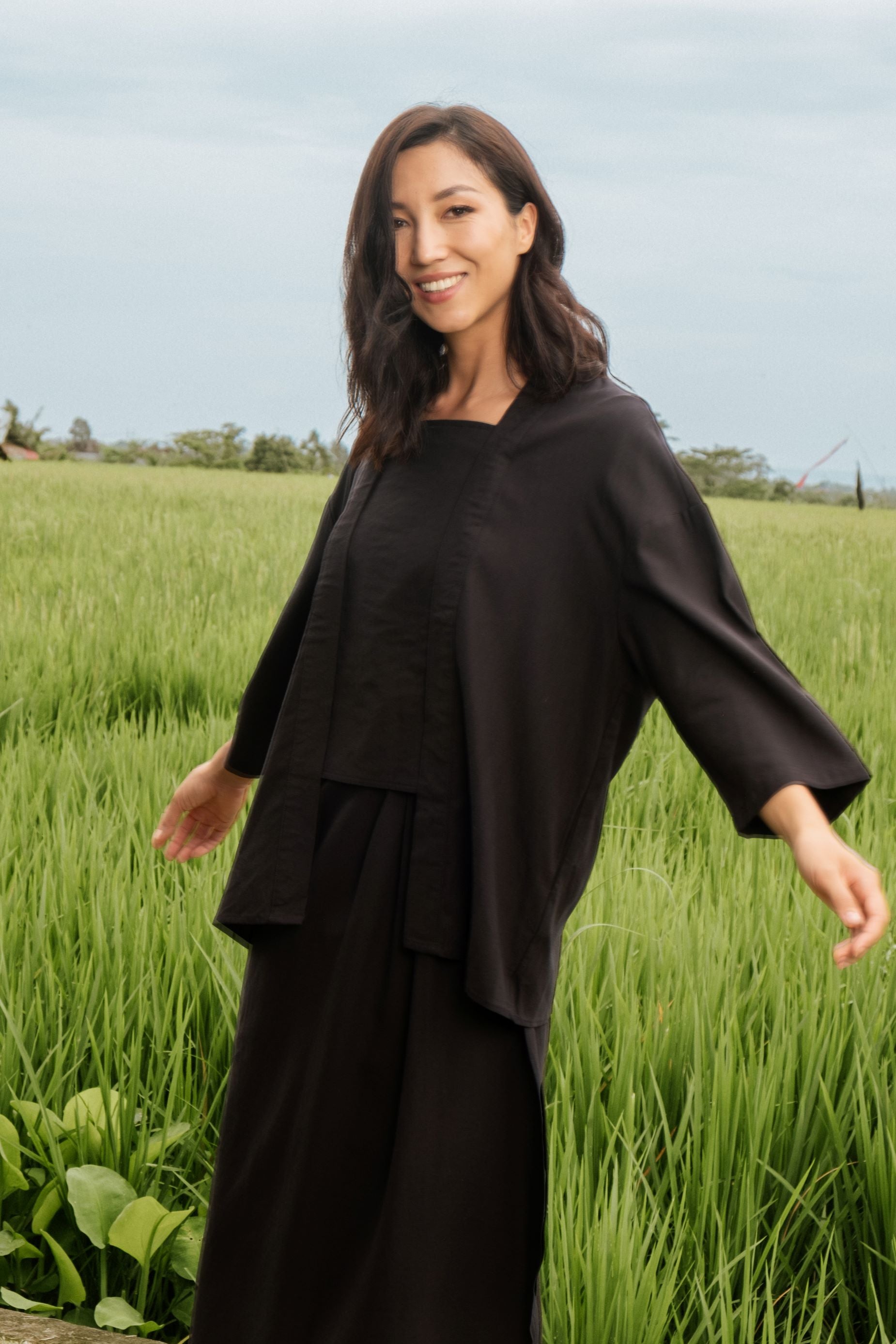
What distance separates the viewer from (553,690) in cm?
121

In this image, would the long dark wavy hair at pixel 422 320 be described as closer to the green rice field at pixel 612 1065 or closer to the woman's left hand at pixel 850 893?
the woman's left hand at pixel 850 893

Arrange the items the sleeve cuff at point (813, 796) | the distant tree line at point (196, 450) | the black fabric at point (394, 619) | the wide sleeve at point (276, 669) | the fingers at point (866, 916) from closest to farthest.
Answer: the fingers at point (866, 916) < the sleeve cuff at point (813, 796) < the black fabric at point (394, 619) < the wide sleeve at point (276, 669) < the distant tree line at point (196, 450)

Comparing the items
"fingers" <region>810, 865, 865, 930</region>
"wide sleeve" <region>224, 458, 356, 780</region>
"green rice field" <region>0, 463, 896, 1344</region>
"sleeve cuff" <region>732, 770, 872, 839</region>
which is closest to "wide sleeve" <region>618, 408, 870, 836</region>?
"sleeve cuff" <region>732, 770, 872, 839</region>

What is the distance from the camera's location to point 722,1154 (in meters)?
1.64

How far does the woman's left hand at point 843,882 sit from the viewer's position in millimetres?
1005

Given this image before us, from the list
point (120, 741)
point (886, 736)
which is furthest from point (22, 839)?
point (886, 736)

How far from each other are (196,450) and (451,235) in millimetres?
26289

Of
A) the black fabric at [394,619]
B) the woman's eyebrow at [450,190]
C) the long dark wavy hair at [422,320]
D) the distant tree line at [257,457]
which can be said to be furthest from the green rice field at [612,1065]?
the distant tree line at [257,457]

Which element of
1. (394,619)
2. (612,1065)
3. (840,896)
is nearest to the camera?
(840,896)

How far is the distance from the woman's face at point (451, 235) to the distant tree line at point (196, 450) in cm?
2042

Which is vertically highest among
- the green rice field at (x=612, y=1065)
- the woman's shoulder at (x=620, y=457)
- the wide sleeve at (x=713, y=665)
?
the woman's shoulder at (x=620, y=457)

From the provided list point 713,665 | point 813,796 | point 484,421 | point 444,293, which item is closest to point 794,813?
point 813,796

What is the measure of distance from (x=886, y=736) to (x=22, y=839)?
2551 mm

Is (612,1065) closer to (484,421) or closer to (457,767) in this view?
(457,767)
